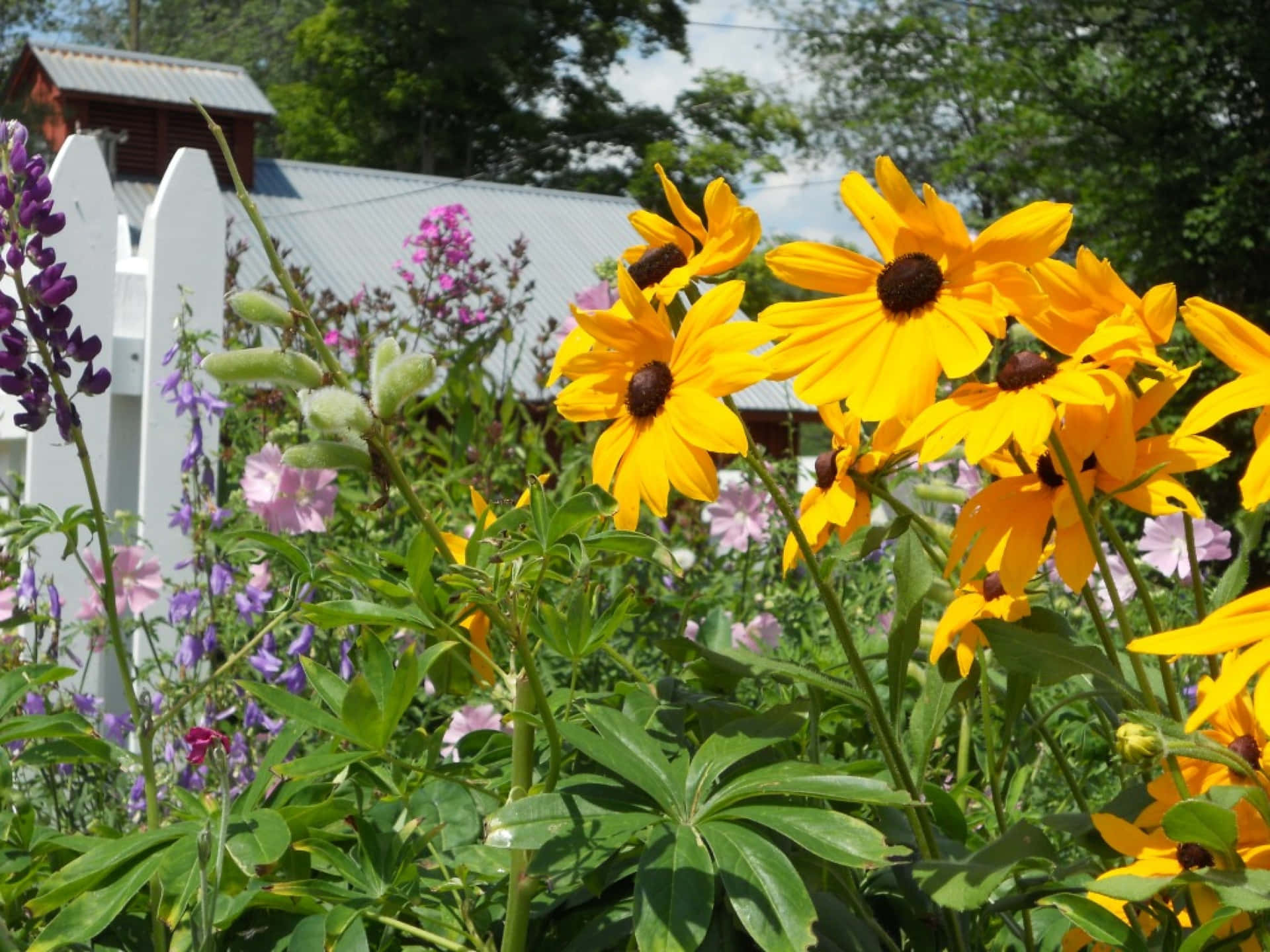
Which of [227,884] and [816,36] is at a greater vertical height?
[227,884]

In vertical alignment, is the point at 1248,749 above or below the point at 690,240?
below

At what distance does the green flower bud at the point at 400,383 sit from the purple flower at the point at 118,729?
46.0 inches

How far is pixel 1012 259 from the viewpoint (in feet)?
2.33

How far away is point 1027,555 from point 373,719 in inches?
16.1

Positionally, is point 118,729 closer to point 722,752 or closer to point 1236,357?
point 722,752

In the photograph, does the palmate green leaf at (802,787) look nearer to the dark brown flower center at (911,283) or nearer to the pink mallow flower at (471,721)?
the dark brown flower center at (911,283)

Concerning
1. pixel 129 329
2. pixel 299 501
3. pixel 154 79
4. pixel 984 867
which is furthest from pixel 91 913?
pixel 154 79

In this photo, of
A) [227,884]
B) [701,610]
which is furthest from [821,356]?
[701,610]

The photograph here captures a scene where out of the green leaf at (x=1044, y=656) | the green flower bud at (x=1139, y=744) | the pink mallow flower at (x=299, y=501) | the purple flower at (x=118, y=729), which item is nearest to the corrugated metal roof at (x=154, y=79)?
the purple flower at (x=118, y=729)

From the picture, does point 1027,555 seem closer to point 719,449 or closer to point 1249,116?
point 719,449

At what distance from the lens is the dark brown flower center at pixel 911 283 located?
72 cm

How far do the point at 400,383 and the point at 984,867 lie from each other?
44 centimetres

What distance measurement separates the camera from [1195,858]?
0.71 meters

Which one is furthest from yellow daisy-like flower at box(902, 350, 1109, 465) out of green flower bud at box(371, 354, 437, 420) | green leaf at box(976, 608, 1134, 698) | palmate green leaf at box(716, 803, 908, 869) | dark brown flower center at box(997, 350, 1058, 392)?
green flower bud at box(371, 354, 437, 420)
